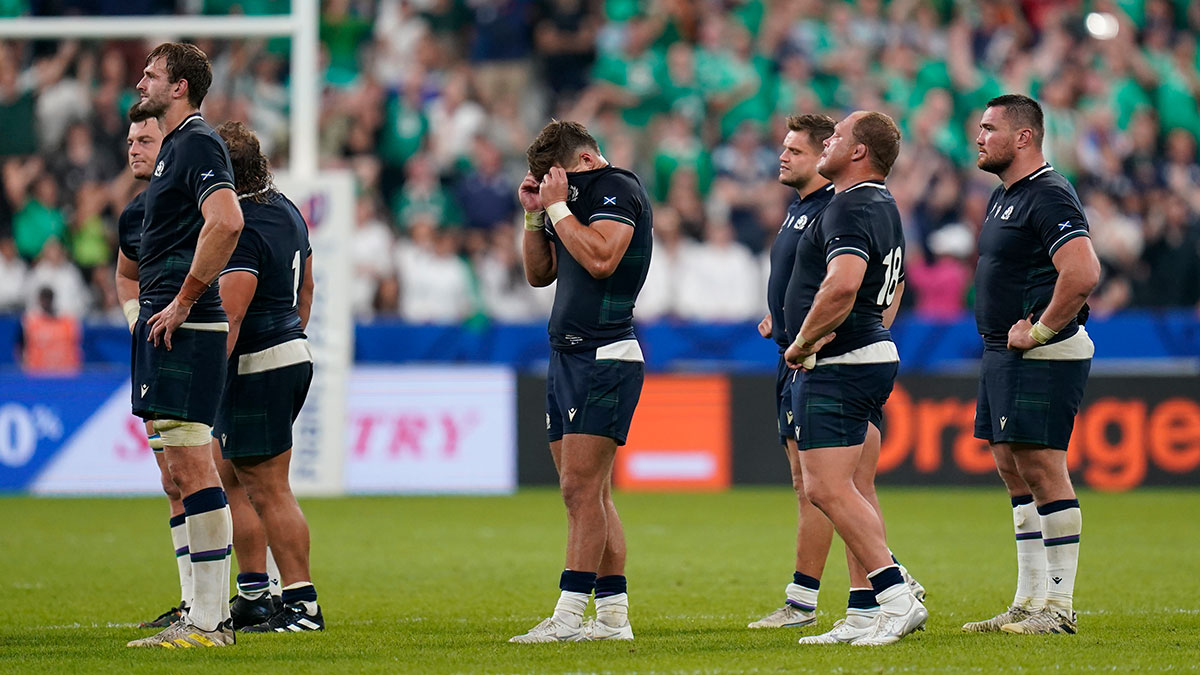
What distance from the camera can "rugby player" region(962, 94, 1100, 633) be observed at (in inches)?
307

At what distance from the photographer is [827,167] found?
24.9 feet

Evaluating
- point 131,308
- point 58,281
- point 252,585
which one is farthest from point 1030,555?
point 58,281

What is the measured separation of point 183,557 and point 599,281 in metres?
2.55

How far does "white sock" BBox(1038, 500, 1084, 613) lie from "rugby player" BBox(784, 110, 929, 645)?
0.96 meters

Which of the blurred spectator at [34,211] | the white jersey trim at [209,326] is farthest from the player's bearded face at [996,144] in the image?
the blurred spectator at [34,211]

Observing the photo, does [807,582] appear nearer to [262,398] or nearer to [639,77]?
[262,398]

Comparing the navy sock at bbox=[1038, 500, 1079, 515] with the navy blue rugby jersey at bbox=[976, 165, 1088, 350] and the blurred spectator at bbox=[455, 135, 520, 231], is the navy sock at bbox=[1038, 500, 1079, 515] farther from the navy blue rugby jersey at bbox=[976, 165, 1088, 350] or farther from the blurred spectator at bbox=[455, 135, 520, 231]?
the blurred spectator at bbox=[455, 135, 520, 231]

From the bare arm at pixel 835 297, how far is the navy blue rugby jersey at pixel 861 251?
37mm

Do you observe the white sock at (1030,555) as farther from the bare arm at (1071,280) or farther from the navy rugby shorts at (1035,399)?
the bare arm at (1071,280)

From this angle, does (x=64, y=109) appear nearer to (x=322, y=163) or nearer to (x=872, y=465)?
(x=322, y=163)

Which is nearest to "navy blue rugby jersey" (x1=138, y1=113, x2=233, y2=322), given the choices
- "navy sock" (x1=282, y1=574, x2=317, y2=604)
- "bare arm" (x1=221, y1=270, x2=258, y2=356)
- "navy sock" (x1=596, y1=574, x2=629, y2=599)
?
"bare arm" (x1=221, y1=270, x2=258, y2=356)

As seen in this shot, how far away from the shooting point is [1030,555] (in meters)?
8.26

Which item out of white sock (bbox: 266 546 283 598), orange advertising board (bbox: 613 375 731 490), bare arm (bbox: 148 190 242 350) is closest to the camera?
bare arm (bbox: 148 190 242 350)

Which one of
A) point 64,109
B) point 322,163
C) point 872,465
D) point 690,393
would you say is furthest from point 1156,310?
point 64,109
